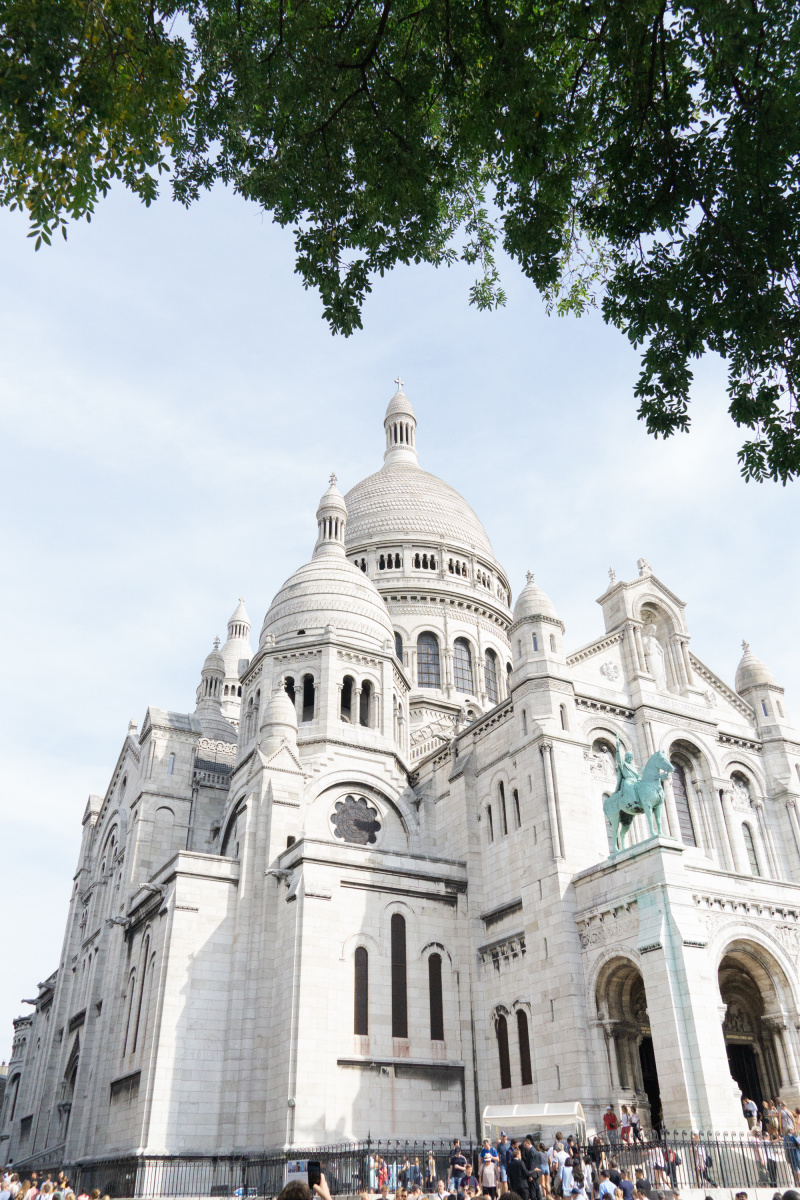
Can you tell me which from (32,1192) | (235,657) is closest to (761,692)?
(32,1192)

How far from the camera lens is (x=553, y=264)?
1311 cm

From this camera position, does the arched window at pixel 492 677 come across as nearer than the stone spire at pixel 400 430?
Yes

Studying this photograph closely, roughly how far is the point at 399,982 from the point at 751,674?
19232 mm

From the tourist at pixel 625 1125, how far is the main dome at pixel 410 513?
120 feet

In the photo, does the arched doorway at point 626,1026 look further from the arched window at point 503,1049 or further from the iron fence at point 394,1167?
the arched window at point 503,1049

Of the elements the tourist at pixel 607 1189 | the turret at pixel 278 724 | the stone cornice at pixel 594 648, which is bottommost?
the tourist at pixel 607 1189

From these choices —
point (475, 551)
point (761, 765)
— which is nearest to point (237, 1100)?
point (761, 765)

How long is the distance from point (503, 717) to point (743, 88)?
26471 millimetres

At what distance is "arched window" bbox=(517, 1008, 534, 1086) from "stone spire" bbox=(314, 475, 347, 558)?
2452 cm

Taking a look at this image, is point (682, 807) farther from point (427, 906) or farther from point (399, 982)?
point (399, 982)

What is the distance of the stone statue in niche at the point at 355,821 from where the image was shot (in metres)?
37.3

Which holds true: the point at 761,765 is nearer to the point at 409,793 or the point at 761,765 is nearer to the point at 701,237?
the point at 409,793

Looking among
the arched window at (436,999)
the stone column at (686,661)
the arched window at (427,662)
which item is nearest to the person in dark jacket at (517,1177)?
the arched window at (436,999)

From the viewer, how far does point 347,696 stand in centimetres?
4103
